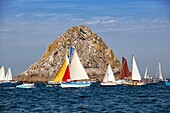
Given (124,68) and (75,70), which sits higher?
(124,68)

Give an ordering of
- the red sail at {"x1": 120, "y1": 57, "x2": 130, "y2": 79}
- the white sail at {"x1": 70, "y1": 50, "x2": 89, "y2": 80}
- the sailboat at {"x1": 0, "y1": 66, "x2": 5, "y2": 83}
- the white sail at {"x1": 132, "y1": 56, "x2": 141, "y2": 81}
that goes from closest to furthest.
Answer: the white sail at {"x1": 70, "y1": 50, "x2": 89, "y2": 80} → the white sail at {"x1": 132, "y1": 56, "x2": 141, "y2": 81} → the red sail at {"x1": 120, "y1": 57, "x2": 130, "y2": 79} → the sailboat at {"x1": 0, "y1": 66, "x2": 5, "y2": 83}

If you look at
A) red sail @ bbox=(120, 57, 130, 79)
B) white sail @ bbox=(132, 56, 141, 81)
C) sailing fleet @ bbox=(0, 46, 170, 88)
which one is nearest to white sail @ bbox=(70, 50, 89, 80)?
sailing fleet @ bbox=(0, 46, 170, 88)

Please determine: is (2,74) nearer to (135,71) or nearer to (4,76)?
(4,76)

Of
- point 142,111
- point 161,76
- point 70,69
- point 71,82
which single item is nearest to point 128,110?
point 142,111

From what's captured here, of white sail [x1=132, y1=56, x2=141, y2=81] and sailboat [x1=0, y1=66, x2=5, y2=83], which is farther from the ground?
sailboat [x1=0, y1=66, x2=5, y2=83]

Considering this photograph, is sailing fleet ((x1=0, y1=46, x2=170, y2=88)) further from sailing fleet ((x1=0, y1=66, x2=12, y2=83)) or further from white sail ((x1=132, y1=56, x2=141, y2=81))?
sailing fleet ((x1=0, y1=66, x2=12, y2=83))

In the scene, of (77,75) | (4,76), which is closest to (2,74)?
(4,76)

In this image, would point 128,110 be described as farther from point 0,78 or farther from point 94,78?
point 94,78

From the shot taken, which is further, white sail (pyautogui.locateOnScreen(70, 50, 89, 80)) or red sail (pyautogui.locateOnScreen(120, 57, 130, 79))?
red sail (pyautogui.locateOnScreen(120, 57, 130, 79))

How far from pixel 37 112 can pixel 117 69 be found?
159 metres

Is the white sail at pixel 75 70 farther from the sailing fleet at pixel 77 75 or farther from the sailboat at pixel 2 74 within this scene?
the sailboat at pixel 2 74

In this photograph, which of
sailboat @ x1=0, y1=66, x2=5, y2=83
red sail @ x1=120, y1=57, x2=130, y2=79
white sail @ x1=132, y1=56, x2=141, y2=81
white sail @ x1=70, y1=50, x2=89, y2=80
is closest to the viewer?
white sail @ x1=70, y1=50, x2=89, y2=80

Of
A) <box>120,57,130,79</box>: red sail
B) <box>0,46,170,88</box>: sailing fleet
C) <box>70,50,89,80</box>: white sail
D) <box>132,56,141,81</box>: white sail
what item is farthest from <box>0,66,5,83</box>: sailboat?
<box>70,50,89,80</box>: white sail

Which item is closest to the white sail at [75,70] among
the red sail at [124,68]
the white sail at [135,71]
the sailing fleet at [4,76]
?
the white sail at [135,71]
